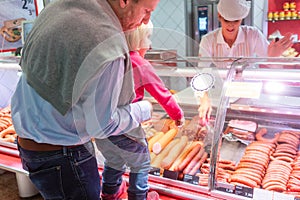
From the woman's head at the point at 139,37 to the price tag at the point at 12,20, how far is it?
10.00ft

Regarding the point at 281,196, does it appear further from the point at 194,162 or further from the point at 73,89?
the point at 73,89

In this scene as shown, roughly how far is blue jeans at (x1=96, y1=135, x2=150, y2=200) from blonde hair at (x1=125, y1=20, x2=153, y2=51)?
401 millimetres

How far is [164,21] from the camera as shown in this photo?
5.85 metres

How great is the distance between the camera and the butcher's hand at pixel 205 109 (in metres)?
1.81

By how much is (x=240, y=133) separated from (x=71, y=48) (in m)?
1.32

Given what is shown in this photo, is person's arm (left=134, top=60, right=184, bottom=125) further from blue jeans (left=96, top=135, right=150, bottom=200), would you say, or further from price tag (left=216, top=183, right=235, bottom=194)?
price tag (left=216, top=183, right=235, bottom=194)

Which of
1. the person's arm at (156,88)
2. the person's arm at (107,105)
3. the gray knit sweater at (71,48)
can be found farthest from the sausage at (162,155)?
the gray knit sweater at (71,48)

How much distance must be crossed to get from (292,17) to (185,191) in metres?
4.53

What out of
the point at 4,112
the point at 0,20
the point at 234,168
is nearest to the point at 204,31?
the point at 0,20

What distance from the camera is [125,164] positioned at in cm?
154

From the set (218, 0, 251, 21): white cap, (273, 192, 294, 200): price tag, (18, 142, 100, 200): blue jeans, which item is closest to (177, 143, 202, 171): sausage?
(273, 192, 294, 200): price tag

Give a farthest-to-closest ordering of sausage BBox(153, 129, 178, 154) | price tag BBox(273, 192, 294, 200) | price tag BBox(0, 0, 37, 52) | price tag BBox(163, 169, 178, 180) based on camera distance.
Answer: price tag BBox(0, 0, 37, 52) < sausage BBox(153, 129, 178, 154) < price tag BBox(163, 169, 178, 180) < price tag BBox(273, 192, 294, 200)

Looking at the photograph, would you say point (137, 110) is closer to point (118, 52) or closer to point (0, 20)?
point (118, 52)

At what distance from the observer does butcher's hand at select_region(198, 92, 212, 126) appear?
5.93ft
